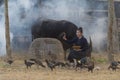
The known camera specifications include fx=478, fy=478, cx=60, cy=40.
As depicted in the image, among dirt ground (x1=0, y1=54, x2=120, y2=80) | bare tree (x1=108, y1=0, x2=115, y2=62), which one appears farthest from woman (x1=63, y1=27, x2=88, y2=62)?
bare tree (x1=108, y1=0, x2=115, y2=62)

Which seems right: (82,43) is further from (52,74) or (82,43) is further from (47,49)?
(47,49)

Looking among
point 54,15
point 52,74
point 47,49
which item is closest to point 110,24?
point 47,49

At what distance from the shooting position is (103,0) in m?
24.3

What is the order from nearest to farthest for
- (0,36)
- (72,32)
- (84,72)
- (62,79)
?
(62,79) < (84,72) < (72,32) < (0,36)

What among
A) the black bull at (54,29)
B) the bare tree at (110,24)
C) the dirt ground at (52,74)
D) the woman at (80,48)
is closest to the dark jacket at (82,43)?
the woman at (80,48)

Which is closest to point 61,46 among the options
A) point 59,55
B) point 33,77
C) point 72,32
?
point 59,55

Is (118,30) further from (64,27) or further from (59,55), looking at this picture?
(59,55)

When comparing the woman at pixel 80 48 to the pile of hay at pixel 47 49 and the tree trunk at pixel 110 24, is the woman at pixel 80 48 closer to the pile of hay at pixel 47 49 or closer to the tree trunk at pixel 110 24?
the tree trunk at pixel 110 24

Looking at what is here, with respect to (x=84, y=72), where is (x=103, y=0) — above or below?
above

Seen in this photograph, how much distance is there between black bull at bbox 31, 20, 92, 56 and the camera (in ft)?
69.3

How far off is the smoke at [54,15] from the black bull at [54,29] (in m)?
1.29

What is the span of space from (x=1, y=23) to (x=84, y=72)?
28.3ft

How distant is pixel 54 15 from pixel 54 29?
6.75ft

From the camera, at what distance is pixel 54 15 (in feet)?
77.3
